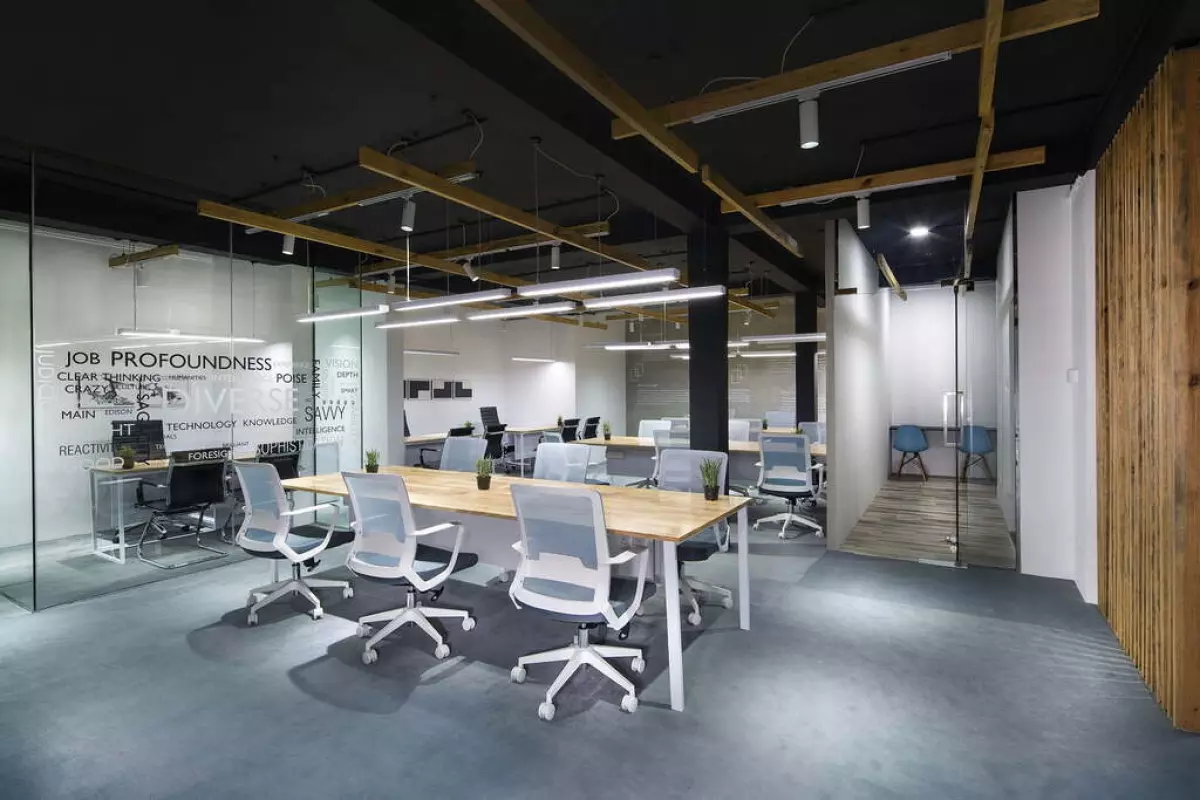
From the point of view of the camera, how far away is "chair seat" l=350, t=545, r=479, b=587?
3234 millimetres

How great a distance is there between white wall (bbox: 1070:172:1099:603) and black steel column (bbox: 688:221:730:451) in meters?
2.55

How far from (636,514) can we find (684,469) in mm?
1220

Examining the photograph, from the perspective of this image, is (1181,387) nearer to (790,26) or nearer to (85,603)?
(790,26)

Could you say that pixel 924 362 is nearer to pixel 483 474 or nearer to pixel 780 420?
pixel 780 420

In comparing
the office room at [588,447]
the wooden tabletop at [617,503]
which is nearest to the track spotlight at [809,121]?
the office room at [588,447]

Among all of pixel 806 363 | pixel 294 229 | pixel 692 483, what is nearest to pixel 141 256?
pixel 294 229

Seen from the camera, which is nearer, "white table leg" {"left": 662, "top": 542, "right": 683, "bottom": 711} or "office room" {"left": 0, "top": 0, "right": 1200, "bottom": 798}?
"office room" {"left": 0, "top": 0, "right": 1200, "bottom": 798}

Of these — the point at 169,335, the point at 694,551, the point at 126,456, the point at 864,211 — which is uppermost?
the point at 864,211

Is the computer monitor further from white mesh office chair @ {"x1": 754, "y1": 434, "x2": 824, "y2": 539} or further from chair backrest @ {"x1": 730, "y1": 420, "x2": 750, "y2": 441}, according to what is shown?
chair backrest @ {"x1": 730, "y1": 420, "x2": 750, "y2": 441}

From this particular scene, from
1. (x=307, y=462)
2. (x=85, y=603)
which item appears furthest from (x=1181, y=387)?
(x=307, y=462)

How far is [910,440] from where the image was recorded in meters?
9.12

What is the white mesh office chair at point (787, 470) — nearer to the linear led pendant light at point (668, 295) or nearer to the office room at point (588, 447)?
the office room at point (588, 447)

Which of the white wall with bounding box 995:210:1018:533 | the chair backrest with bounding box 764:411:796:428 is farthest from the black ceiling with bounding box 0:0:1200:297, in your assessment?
the chair backrest with bounding box 764:411:796:428

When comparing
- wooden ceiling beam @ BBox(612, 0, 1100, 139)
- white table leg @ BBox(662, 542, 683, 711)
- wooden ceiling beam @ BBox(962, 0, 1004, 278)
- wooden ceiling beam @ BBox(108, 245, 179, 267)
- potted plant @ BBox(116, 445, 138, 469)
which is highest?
wooden ceiling beam @ BBox(108, 245, 179, 267)
